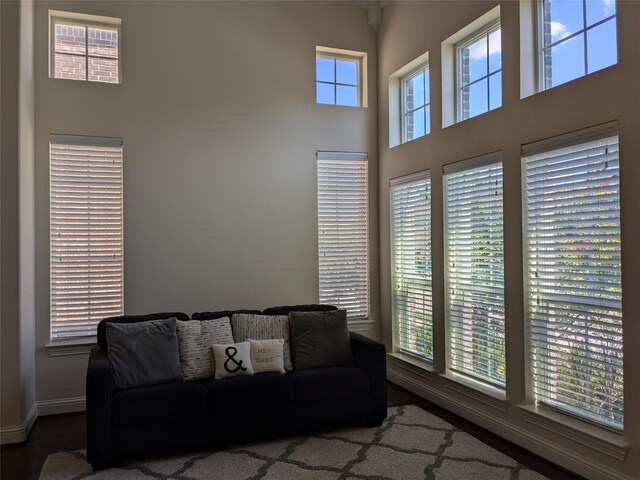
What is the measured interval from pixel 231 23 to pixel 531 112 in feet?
9.59

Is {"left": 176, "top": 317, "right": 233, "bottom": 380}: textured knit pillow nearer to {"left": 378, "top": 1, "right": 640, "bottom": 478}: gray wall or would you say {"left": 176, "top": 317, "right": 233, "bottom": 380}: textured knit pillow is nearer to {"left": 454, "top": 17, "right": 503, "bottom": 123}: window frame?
{"left": 378, "top": 1, "right": 640, "bottom": 478}: gray wall

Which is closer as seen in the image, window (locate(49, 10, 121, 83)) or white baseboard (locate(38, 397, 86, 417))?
white baseboard (locate(38, 397, 86, 417))

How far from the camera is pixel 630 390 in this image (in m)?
2.70

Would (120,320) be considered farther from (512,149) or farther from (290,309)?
(512,149)

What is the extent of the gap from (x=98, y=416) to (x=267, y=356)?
1211 mm

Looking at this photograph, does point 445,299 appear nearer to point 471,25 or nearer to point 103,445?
point 471,25

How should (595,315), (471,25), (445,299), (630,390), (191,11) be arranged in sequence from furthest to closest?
(191,11)
(445,299)
(471,25)
(595,315)
(630,390)

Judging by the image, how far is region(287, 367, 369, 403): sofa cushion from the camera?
362cm

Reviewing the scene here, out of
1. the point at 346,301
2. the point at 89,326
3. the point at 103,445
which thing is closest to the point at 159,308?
the point at 89,326

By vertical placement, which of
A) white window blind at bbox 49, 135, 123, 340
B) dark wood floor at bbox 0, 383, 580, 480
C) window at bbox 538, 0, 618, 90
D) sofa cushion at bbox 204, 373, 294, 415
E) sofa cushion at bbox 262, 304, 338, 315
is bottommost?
dark wood floor at bbox 0, 383, 580, 480

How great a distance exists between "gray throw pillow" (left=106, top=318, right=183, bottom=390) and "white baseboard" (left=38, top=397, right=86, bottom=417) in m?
1.13

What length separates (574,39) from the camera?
3.17 m

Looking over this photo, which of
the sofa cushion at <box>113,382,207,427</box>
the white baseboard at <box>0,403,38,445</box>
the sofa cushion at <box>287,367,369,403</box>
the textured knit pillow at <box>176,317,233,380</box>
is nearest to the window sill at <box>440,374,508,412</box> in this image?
the sofa cushion at <box>287,367,369,403</box>

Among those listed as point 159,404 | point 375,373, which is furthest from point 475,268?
point 159,404
